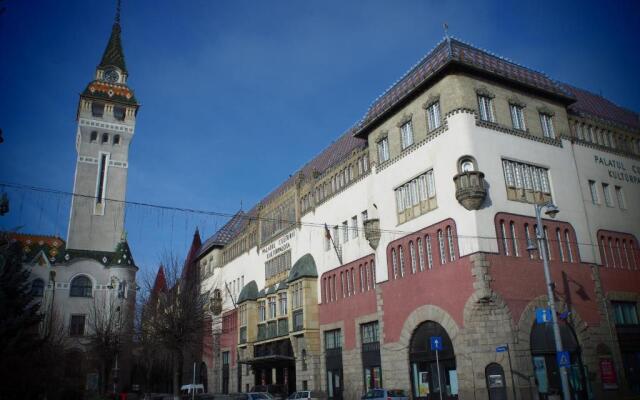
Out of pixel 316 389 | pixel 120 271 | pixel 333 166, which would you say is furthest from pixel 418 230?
pixel 120 271

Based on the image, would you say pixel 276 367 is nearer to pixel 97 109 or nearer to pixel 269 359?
pixel 269 359

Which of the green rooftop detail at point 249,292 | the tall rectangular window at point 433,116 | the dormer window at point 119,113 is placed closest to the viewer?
the tall rectangular window at point 433,116

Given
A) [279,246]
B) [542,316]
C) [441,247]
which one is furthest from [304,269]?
[542,316]

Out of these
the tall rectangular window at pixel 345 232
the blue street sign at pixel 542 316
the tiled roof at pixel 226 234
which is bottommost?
the blue street sign at pixel 542 316

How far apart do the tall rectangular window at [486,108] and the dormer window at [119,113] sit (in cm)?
6119

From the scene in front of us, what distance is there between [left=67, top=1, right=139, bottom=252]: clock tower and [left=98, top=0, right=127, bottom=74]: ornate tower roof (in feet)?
0.55

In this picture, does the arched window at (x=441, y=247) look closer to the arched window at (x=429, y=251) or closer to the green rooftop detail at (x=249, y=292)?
the arched window at (x=429, y=251)

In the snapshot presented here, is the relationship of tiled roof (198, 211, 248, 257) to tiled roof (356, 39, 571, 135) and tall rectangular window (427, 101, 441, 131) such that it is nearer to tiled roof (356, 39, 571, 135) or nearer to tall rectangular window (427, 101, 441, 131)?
tiled roof (356, 39, 571, 135)

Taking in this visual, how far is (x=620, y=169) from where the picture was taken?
36844 mm

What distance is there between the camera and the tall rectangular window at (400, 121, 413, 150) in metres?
33.8

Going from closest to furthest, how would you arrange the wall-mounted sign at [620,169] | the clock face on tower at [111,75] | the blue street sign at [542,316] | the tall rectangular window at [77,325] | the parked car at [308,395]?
the blue street sign at [542,316] → the parked car at [308,395] → the wall-mounted sign at [620,169] → the tall rectangular window at [77,325] → the clock face on tower at [111,75]

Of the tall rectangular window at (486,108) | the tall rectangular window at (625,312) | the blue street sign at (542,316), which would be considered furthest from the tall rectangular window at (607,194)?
the blue street sign at (542,316)

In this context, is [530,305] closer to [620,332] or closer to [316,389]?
[620,332]

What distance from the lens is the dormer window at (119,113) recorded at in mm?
78125
